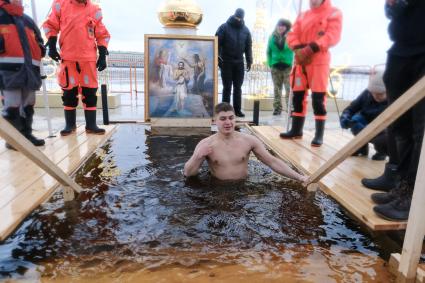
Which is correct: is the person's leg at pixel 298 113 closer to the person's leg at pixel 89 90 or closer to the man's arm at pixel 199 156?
the man's arm at pixel 199 156

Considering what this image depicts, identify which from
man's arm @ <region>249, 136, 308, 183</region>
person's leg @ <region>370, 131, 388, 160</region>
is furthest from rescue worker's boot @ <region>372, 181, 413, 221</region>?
person's leg @ <region>370, 131, 388, 160</region>

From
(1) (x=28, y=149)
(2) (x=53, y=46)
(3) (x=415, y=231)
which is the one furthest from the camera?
(2) (x=53, y=46)

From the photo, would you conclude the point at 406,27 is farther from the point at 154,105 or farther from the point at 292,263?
the point at 154,105

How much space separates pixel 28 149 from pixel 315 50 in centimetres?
343

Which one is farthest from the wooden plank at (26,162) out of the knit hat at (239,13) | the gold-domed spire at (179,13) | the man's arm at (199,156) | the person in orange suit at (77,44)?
the knit hat at (239,13)

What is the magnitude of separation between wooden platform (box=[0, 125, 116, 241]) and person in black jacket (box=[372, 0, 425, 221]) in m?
2.59

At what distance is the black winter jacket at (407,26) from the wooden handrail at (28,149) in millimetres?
2526

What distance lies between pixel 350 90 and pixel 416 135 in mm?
9787

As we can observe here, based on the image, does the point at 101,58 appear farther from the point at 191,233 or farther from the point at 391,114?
the point at 391,114

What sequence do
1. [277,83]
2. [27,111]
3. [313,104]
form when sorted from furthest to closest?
[277,83] → [313,104] → [27,111]

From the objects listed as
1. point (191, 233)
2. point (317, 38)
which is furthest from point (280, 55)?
point (191, 233)

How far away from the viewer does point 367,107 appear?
407 cm

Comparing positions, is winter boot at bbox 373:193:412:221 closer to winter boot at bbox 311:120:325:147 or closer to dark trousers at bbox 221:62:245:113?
winter boot at bbox 311:120:325:147

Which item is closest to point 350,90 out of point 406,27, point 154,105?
point 154,105
